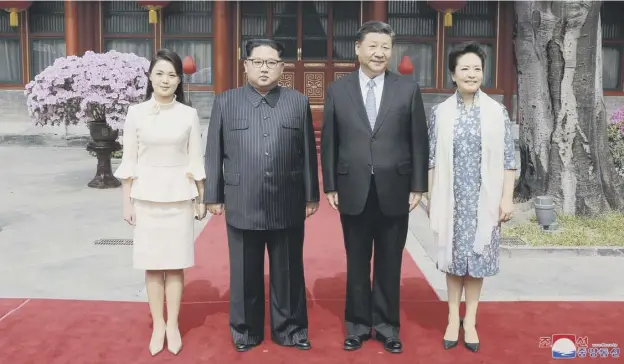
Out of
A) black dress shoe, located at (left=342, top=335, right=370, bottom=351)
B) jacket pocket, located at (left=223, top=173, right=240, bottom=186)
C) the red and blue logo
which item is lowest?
the red and blue logo

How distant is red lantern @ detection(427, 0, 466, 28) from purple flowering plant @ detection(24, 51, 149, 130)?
7202mm

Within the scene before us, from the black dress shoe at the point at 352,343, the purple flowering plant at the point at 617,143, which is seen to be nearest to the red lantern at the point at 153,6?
the purple flowering plant at the point at 617,143

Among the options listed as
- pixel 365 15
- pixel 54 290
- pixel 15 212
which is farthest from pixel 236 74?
pixel 54 290

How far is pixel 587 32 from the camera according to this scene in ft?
26.1

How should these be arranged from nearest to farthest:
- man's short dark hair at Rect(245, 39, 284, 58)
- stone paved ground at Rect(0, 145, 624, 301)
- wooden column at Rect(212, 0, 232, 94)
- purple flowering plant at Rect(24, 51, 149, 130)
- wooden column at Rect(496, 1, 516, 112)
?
man's short dark hair at Rect(245, 39, 284, 58), stone paved ground at Rect(0, 145, 624, 301), purple flowering plant at Rect(24, 51, 149, 130), wooden column at Rect(212, 0, 232, 94), wooden column at Rect(496, 1, 516, 112)

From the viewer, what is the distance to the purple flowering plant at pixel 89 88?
378 inches

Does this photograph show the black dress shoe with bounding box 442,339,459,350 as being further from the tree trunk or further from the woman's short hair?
the tree trunk

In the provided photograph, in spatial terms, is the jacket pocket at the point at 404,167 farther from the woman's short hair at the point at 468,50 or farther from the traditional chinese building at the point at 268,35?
the traditional chinese building at the point at 268,35

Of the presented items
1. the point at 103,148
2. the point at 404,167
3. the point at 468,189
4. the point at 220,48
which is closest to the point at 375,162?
the point at 404,167

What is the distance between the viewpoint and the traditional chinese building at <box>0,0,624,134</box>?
50.2 feet

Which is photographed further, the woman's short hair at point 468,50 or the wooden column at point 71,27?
the wooden column at point 71,27

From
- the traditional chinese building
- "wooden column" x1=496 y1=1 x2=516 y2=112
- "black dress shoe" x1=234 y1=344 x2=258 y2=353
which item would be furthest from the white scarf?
"wooden column" x1=496 y1=1 x2=516 y2=112

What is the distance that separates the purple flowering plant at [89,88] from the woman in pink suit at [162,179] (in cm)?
566

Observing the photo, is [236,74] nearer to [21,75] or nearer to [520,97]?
[21,75]
